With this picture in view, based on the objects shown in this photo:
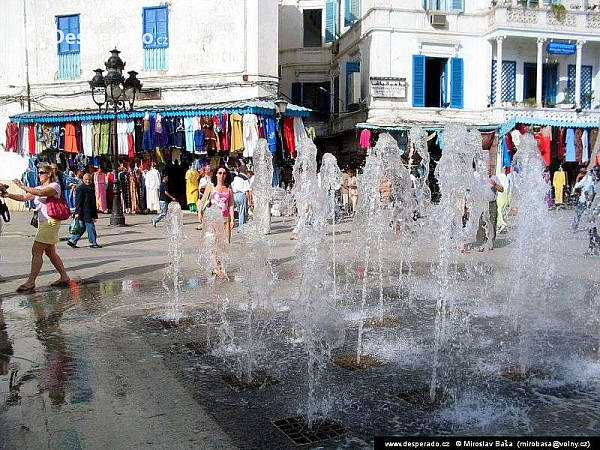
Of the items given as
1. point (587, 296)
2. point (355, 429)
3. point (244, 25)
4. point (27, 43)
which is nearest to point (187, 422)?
point (355, 429)

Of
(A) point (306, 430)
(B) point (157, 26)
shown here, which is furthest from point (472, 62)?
(A) point (306, 430)

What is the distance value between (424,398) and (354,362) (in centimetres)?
88

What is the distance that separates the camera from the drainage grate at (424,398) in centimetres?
387

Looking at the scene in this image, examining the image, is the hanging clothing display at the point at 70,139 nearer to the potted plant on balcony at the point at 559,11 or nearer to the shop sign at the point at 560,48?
the shop sign at the point at 560,48

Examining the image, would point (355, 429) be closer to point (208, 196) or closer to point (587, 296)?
point (587, 296)

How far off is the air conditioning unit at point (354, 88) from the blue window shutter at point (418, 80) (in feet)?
7.60

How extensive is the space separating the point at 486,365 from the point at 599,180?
893 cm

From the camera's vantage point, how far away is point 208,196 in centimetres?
979

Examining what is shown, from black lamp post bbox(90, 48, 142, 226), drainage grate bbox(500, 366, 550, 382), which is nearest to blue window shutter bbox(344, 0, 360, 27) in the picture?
black lamp post bbox(90, 48, 142, 226)

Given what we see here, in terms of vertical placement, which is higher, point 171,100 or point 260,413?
point 171,100

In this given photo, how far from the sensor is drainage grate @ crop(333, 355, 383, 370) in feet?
15.3

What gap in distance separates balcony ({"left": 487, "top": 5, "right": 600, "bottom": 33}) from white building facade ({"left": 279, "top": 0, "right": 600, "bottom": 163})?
4 cm

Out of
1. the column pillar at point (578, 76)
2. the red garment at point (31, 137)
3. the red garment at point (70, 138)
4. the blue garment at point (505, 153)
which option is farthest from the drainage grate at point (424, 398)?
the column pillar at point (578, 76)

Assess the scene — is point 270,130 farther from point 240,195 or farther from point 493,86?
point 493,86
